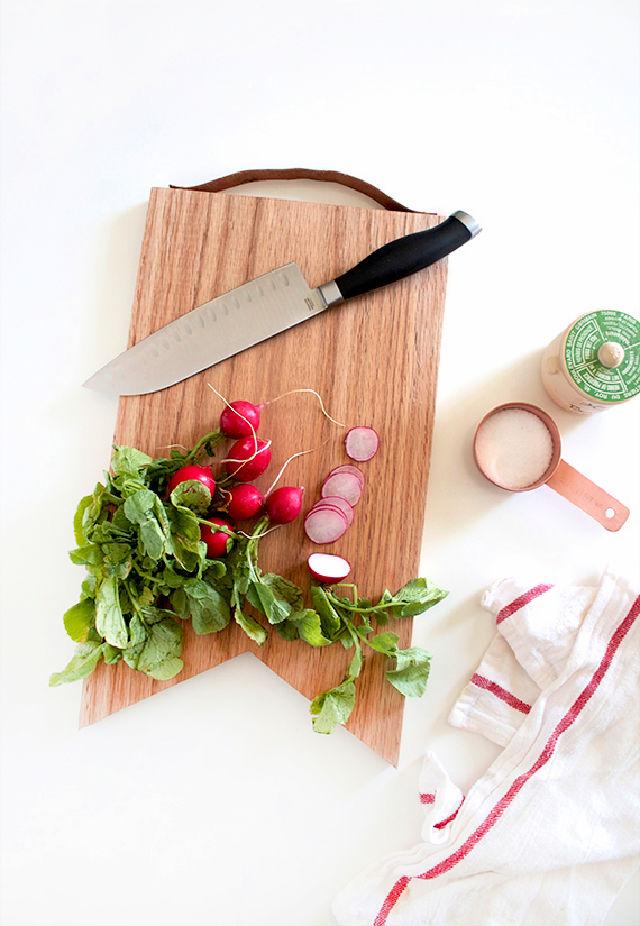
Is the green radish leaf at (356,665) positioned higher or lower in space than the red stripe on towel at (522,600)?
lower

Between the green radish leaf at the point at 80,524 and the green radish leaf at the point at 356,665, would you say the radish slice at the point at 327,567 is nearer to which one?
the green radish leaf at the point at 356,665

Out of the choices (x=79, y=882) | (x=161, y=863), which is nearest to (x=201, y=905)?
(x=161, y=863)

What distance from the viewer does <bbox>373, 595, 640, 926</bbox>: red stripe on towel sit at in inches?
46.4

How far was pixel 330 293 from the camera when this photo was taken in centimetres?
117

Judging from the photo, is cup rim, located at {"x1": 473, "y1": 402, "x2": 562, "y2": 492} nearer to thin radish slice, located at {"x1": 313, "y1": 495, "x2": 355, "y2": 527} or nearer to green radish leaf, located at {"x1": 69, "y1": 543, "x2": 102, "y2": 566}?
thin radish slice, located at {"x1": 313, "y1": 495, "x2": 355, "y2": 527}

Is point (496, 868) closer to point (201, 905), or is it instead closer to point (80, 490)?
point (201, 905)

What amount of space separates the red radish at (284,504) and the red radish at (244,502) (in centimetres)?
2

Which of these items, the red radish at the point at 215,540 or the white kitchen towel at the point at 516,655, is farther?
the white kitchen towel at the point at 516,655

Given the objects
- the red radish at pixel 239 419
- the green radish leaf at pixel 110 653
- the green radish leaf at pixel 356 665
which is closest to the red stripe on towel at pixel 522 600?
the green radish leaf at pixel 356 665

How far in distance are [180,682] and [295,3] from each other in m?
1.14

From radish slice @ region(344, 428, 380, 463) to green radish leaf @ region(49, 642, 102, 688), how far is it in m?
0.48

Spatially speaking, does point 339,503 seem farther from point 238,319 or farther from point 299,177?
point 299,177

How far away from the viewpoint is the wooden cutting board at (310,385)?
3.85ft

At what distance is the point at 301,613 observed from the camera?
111 centimetres
